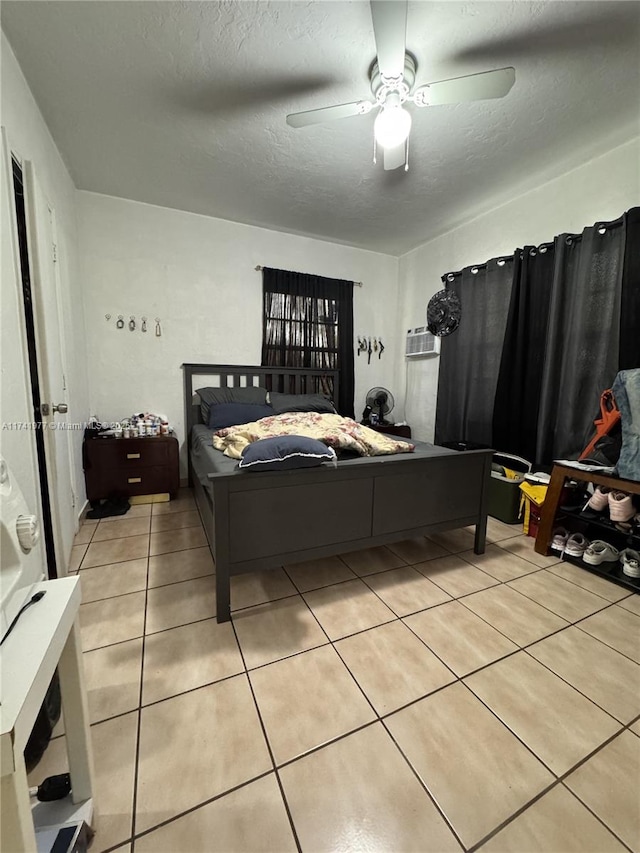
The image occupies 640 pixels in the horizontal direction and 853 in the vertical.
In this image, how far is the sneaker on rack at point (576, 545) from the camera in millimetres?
1989

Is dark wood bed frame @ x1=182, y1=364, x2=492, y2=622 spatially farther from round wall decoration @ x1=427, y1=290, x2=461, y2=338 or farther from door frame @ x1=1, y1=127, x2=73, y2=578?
round wall decoration @ x1=427, y1=290, x2=461, y2=338

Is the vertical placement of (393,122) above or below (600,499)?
above

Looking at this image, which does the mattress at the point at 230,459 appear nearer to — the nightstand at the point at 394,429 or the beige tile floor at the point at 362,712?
the beige tile floor at the point at 362,712

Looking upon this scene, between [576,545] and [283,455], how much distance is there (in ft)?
6.11

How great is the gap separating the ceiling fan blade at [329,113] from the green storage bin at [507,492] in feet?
7.83

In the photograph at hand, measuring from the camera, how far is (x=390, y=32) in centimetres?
129

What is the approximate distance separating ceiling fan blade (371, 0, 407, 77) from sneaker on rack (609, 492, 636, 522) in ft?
7.85

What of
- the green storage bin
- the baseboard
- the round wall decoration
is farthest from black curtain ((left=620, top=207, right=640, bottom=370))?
the baseboard

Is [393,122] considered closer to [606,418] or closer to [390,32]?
[390,32]

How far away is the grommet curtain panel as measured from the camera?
6.98ft

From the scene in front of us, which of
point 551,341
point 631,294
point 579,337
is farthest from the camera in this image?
point 551,341

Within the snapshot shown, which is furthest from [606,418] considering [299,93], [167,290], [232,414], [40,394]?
[167,290]

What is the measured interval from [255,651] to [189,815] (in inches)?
20.1

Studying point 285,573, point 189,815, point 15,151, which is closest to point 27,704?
point 189,815
